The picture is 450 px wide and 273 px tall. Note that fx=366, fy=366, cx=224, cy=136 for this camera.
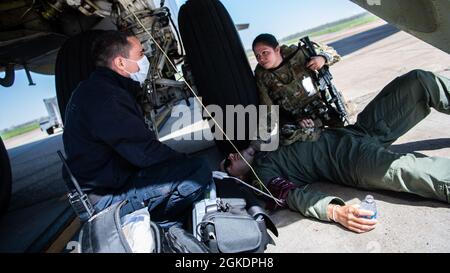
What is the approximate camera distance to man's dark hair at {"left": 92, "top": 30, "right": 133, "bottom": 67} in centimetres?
187

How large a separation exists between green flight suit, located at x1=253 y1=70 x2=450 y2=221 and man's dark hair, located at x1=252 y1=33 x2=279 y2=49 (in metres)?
0.64

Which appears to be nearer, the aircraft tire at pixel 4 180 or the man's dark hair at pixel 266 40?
the man's dark hair at pixel 266 40

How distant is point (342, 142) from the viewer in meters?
2.02

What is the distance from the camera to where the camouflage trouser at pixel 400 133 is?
1590 millimetres

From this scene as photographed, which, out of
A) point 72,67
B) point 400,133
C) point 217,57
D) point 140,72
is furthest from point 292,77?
point 72,67

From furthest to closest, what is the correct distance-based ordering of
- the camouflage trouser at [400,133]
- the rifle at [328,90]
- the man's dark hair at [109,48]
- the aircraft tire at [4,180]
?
the aircraft tire at [4,180] < the rifle at [328,90] < the man's dark hair at [109,48] < the camouflage trouser at [400,133]

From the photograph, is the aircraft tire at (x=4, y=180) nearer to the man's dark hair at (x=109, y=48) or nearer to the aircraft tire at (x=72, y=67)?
the aircraft tire at (x=72, y=67)

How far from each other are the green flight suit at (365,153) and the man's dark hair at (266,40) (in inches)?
25.1

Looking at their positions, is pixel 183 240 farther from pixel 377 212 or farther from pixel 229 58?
pixel 229 58

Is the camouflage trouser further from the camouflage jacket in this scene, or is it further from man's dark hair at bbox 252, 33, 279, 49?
man's dark hair at bbox 252, 33, 279, 49

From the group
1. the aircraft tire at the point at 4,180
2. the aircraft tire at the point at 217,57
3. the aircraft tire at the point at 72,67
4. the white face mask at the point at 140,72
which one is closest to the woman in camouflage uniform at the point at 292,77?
the aircraft tire at the point at 217,57

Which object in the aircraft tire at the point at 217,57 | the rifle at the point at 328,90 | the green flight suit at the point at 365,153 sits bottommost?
the green flight suit at the point at 365,153

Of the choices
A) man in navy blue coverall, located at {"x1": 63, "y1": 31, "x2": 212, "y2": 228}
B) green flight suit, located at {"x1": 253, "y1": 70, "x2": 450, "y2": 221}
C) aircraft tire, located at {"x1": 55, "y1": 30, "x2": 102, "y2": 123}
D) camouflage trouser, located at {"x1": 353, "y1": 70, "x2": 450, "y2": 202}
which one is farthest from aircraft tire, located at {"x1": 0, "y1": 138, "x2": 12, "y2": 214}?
camouflage trouser, located at {"x1": 353, "y1": 70, "x2": 450, "y2": 202}

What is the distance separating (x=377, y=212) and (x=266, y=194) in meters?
0.56
